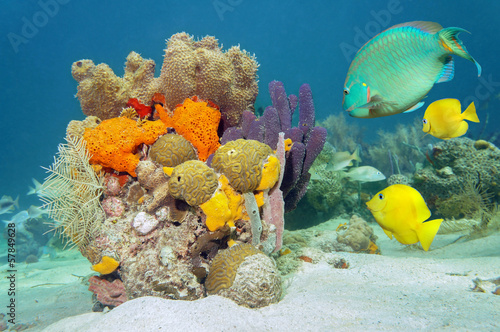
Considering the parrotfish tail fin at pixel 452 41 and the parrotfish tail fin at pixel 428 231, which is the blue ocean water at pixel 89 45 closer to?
the parrotfish tail fin at pixel 428 231

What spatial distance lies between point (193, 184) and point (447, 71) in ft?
7.54

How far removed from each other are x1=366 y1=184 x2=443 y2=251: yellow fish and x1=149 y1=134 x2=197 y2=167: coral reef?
2192 mm

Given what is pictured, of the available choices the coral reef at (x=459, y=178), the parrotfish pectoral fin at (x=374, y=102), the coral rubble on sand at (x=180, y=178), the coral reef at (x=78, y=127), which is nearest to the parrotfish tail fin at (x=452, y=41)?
the parrotfish pectoral fin at (x=374, y=102)

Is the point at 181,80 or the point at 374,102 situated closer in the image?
the point at 374,102

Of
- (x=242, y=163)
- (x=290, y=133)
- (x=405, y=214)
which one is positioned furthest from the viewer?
(x=290, y=133)

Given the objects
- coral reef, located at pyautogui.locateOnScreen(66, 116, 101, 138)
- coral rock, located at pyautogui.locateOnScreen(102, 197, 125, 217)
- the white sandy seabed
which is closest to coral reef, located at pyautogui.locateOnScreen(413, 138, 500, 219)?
the white sandy seabed

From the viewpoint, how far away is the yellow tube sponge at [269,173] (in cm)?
275

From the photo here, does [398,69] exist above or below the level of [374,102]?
above

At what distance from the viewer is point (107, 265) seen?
276 cm

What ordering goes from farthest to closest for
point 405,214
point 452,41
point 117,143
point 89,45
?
1. point 89,45
2. point 117,143
3. point 405,214
4. point 452,41

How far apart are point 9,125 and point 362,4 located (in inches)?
3747

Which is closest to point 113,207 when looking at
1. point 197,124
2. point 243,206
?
point 197,124

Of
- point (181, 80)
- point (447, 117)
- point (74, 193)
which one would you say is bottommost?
point (74, 193)

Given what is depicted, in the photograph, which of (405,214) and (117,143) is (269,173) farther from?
(117,143)
